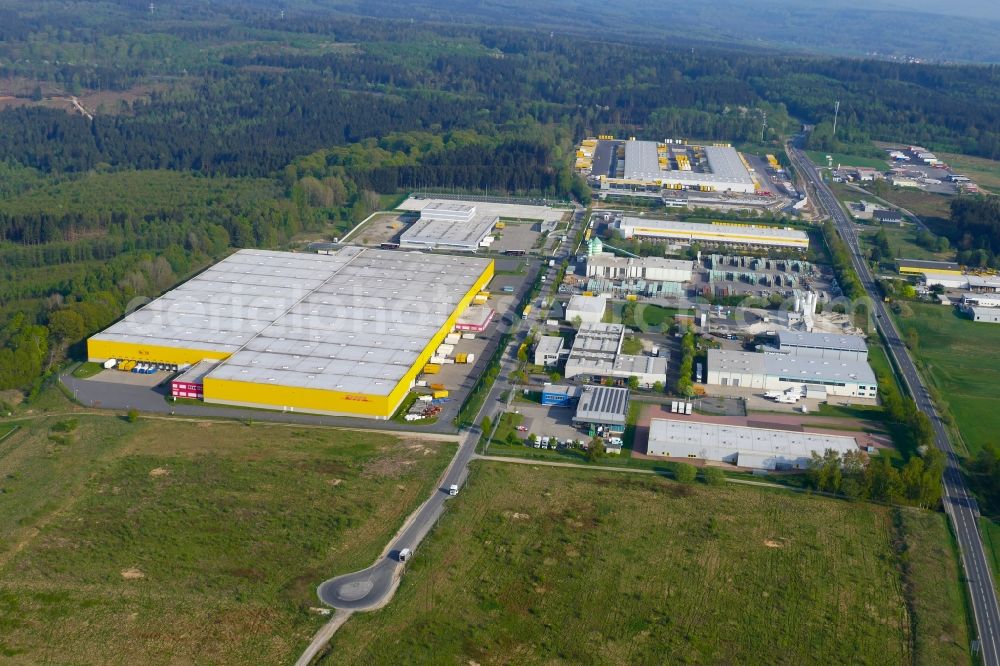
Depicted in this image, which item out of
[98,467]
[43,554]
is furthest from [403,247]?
[43,554]

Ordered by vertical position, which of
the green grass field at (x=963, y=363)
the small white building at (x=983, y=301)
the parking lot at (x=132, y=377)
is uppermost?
the small white building at (x=983, y=301)

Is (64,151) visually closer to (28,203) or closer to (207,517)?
(28,203)

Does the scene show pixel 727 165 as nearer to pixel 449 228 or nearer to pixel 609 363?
pixel 449 228

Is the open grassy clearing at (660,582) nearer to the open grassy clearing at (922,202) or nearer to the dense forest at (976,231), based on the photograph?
the dense forest at (976,231)

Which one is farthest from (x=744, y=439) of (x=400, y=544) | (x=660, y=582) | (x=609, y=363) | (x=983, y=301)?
(x=983, y=301)

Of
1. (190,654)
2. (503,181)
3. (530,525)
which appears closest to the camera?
(190,654)

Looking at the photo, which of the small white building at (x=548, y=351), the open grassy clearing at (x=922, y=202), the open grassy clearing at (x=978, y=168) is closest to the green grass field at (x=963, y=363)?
the small white building at (x=548, y=351)

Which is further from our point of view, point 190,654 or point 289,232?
point 289,232
